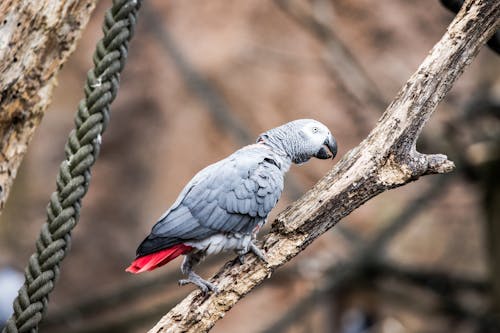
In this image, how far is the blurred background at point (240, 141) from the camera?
3.72 m

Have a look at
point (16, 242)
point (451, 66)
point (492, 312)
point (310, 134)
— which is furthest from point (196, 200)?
point (16, 242)

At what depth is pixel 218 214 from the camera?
4.56ft

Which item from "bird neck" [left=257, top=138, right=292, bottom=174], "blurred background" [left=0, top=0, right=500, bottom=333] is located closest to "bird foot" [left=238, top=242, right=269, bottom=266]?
"bird neck" [left=257, top=138, right=292, bottom=174]

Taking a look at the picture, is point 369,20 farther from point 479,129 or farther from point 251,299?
point 251,299

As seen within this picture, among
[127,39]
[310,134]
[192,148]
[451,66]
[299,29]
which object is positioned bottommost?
[451,66]

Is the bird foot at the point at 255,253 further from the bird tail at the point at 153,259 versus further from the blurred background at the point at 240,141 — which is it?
the blurred background at the point at 240,141

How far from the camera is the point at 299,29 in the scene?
12.6ft

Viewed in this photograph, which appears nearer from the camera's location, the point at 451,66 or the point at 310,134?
the point at 451,66

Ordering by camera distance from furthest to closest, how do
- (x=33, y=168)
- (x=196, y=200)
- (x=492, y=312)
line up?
(x=33, y=168) < (x=492, y=312) < (x=196, y=200)

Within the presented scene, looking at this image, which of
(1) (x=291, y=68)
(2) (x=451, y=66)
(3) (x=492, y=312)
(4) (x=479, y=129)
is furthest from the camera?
(1) (x=291, y=68)

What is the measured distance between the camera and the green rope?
50.0 inches

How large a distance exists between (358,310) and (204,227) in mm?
2752

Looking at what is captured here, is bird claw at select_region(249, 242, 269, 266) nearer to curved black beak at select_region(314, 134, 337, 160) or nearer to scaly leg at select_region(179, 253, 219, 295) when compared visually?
scaly leg at select_region(179, 253, 219, 295)

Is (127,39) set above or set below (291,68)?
below
